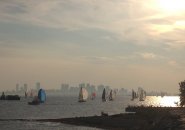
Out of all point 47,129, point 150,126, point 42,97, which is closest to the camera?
point 150,126

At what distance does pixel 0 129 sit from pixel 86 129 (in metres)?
19.4

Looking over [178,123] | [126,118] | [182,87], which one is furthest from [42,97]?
[178,123]

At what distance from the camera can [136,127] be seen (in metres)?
83.9

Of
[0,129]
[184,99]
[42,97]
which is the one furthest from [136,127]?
[42,97]

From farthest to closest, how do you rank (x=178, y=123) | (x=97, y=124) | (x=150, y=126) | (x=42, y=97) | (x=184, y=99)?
1. (x=42, y=97)
2. (x=184, y=99)
3. (x=97, y=124)
4. (x=150, y=126)
5. (x=178, y=123)

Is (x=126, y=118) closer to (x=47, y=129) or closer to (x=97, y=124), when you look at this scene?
(x=97, y=124)

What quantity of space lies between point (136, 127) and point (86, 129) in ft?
36.0

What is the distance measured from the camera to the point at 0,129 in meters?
88.2

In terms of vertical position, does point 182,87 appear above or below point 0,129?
above

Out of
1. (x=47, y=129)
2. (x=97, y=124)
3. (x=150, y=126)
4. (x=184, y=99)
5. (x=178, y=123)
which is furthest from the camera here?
(x=184, y=99)

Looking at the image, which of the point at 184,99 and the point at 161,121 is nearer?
the point at 161,121

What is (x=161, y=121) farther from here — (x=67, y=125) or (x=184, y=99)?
(x=184, y=99)

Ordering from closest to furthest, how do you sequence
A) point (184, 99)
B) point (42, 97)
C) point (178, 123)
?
point (178, 123) → point (184, 99) → point (42, 97)

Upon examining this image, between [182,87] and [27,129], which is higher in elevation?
[182,87]
